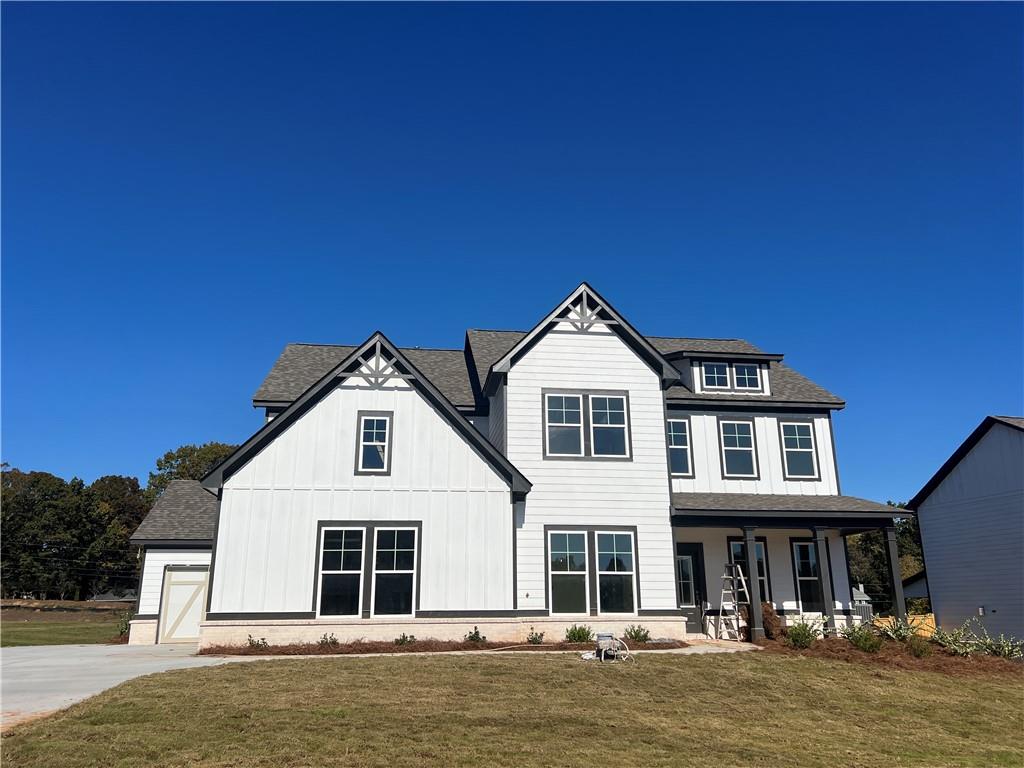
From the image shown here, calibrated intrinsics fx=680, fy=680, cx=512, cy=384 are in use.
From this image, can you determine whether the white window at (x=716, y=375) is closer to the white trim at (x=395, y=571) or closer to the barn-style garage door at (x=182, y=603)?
the white trim at (x=395, y=571)

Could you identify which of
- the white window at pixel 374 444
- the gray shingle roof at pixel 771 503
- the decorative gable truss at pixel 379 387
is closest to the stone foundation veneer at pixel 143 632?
the decorative gable truss at pixel 379 387

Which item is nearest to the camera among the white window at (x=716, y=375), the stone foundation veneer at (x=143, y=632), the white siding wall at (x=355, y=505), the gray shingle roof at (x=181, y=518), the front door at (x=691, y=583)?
the white siding wall at (x=355, y=505)

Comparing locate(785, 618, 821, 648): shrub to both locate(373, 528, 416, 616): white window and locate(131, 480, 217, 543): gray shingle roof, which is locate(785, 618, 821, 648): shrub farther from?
locate(131, 480, 217, 543): gray shingle roof

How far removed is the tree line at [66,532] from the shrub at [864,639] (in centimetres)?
6485

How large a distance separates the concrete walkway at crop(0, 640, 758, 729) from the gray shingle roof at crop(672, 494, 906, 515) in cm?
386

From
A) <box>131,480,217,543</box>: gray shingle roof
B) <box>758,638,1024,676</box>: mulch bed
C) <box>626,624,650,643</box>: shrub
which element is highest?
<box>131,480,217,543</box>: gray shingle roof

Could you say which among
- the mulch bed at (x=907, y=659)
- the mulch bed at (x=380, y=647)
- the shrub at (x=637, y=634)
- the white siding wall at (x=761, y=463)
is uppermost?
the white siding wall at (x=761, y=463)

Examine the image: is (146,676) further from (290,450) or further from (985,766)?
(985,766)

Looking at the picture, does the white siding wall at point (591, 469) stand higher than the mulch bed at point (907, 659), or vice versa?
the white siding wall at point (591, 469)

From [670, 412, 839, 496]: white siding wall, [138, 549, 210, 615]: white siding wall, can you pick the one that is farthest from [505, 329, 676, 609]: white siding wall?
[138, 549, 210, 615]: white siding wall

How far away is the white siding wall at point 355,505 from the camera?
58.8 ft

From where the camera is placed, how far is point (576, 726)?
9977mm

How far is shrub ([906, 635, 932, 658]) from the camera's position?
666 inches

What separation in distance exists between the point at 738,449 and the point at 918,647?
7596 millimetres
